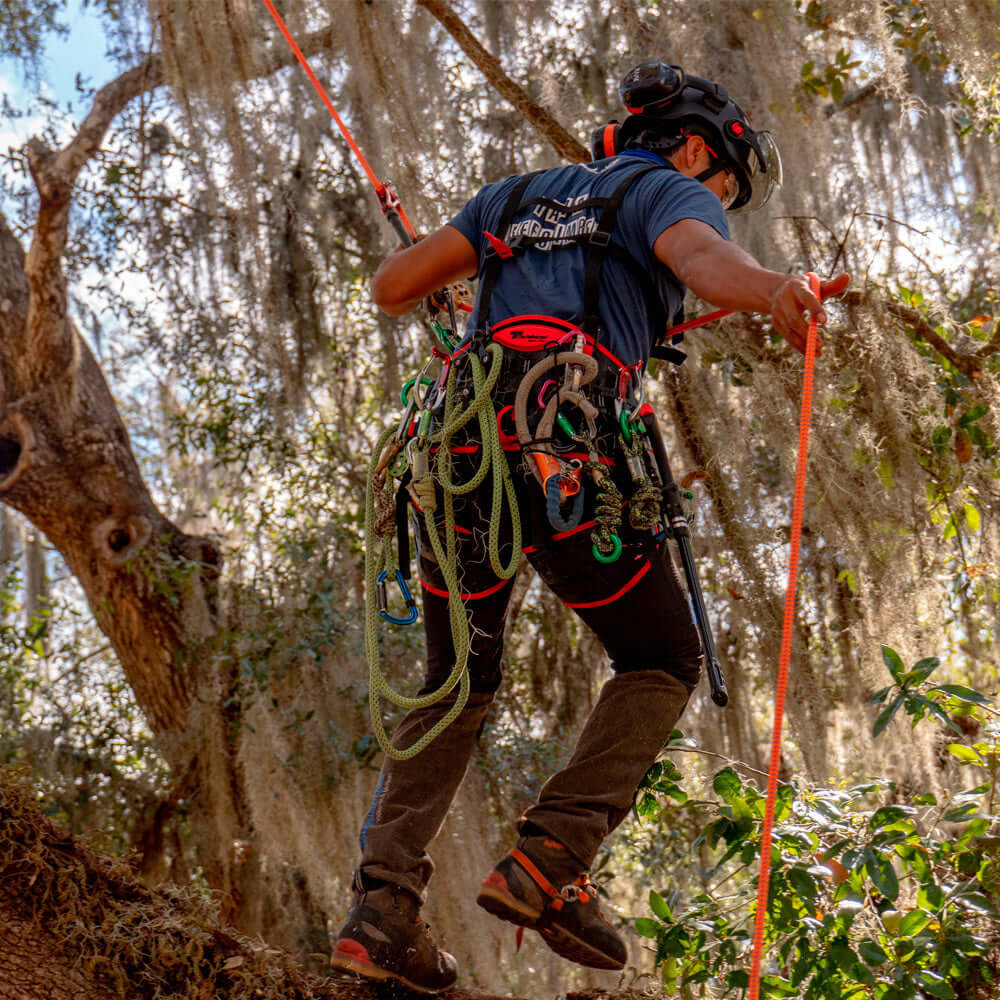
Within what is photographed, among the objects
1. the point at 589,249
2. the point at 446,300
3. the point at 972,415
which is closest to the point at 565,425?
the point at 589,249

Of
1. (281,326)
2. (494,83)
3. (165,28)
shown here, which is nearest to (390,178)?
(494,83)

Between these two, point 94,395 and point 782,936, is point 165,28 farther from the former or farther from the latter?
point 782,936

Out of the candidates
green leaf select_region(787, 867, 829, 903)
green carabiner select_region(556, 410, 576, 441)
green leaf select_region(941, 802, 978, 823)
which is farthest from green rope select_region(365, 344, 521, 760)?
green leaf select_region(941, 802, 978, 823)

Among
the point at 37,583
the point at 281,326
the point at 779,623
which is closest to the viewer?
the point at 779,623

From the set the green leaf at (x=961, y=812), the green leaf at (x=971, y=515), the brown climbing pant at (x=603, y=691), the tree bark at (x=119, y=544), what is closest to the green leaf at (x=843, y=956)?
the green leaf at (x=961, y=812)

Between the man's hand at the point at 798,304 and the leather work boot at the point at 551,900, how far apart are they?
3.05 ft

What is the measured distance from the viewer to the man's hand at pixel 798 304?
1.68 m

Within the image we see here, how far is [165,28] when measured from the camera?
15.0ft

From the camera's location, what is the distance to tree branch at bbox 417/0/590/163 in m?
3.90

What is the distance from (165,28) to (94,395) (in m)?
1.60

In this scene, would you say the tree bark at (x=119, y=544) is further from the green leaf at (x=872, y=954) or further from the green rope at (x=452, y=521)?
the green leaf at (x=872, y=954)

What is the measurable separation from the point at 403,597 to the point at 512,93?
240 centimetres

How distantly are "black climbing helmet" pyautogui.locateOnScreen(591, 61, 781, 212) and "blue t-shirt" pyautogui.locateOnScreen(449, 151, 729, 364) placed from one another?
0.31 feet

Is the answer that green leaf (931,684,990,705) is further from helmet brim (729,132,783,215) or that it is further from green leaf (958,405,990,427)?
green leaf (958,405,990,427)
